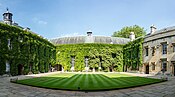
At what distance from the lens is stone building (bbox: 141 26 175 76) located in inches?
1001

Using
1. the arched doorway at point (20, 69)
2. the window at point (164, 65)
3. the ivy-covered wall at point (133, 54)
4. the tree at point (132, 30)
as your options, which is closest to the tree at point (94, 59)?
the ivy-covered wall at point (133, 54)

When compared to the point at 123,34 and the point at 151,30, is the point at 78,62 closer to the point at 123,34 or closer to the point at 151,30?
the point at 151,30

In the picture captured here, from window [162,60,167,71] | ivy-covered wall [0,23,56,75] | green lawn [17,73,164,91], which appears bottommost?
green lawn [17,73,164,91]

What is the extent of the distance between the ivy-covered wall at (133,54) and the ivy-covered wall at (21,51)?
56.0 ft

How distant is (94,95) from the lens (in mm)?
9734

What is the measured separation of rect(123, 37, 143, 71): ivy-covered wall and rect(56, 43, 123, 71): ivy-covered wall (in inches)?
71.9

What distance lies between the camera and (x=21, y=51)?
26141mm

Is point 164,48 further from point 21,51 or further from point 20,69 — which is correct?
point 20,69

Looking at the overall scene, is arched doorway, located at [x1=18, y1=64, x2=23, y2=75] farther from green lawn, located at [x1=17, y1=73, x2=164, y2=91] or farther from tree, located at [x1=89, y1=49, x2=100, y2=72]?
tree, located at [x1=89, y1=49, x2=100, y2=72]

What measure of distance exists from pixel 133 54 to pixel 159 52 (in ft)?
24.6

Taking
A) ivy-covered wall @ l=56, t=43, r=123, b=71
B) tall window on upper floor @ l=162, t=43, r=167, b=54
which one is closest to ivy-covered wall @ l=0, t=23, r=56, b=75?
ivy-covered wall @ l=56, t=43, r=123, b=71

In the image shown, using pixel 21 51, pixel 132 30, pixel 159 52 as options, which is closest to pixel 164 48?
pixel 159 52

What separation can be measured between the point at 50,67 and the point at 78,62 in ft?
20.7

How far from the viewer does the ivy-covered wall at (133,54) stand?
32.4 metres
